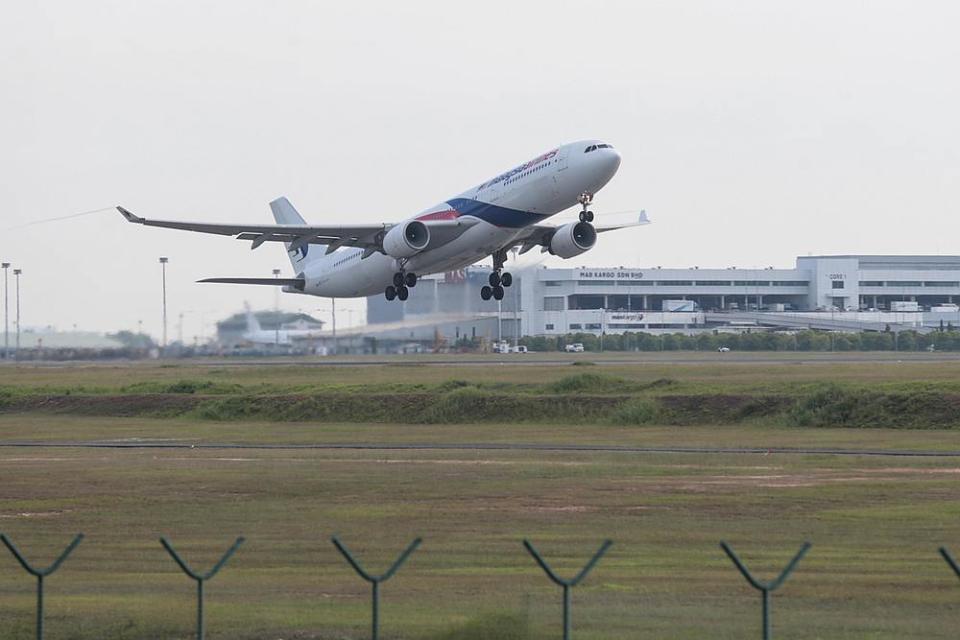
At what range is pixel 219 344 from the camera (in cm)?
10219

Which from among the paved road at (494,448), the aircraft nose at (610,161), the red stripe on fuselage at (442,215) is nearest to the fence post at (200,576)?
the paved road at (494,448)

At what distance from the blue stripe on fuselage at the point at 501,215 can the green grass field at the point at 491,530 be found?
7.90 metres

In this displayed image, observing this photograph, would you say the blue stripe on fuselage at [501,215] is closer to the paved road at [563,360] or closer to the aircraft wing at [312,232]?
the aircraft wing at [312,232]

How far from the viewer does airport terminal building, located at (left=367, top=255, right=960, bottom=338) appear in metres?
147

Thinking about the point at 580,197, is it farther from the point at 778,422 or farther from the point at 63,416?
the point at 63,416

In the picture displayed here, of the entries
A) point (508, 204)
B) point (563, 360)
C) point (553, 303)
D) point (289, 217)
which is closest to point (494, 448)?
point (508, 204)

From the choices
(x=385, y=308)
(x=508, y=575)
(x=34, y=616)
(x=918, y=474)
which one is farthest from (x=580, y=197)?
(x=385, y=308)

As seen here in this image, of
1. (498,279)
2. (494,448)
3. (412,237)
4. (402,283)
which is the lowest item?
(494,448)

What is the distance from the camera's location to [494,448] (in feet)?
152

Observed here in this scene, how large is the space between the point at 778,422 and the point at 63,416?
1290 inches

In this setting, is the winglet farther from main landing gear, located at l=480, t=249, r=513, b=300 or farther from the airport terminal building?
the airport terminal building

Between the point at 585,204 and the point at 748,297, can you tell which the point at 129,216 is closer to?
the point at 585,204

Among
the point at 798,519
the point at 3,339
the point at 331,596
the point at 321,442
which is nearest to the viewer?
the point at 331,596

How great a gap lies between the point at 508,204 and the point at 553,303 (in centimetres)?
9681
